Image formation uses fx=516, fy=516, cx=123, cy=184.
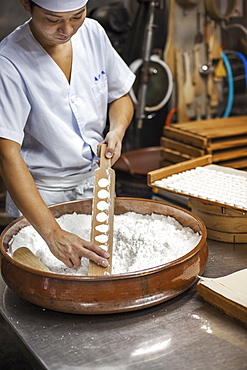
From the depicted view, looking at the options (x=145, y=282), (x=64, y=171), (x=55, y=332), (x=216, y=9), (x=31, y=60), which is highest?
(x=216, y=9)

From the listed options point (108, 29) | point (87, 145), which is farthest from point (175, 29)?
point (87, 145)

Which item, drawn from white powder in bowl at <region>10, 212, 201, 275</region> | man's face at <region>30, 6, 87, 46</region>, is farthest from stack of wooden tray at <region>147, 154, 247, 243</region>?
man's face at <region>30, 6, 87, 46</region>

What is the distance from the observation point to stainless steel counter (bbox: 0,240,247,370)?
3.58 feet

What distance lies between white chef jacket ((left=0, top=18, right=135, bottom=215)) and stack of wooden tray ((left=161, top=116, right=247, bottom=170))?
55 cm

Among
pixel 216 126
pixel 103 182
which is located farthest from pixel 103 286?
pixel 216 126

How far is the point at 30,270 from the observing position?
1238mm

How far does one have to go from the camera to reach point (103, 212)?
4.68 feet

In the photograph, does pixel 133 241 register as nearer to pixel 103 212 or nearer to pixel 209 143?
pixel 103 212

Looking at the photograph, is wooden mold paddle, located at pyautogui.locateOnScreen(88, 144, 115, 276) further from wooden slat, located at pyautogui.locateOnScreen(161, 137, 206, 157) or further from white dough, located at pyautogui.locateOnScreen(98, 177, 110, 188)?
wooden slat, located at pyautogui.locateOnScreen(161, 137, 206, 157)

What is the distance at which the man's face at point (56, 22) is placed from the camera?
57.2 inches

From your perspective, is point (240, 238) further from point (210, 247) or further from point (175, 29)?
point (175, 29)

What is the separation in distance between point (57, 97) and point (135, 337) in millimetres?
841

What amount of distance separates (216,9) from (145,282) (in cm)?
266

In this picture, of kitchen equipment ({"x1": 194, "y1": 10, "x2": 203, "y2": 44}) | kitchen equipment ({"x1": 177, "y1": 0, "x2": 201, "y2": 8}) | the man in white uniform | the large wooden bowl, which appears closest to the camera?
the large wooden bowl
